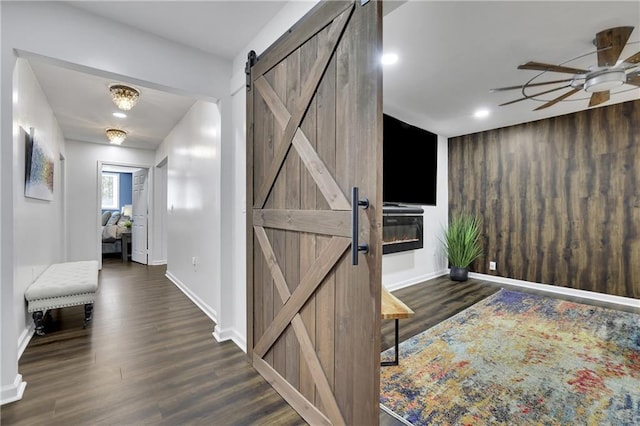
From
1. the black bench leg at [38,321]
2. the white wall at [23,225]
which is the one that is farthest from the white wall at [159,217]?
the black bench leg at [38,321]

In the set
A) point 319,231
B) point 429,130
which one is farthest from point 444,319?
point 429,130

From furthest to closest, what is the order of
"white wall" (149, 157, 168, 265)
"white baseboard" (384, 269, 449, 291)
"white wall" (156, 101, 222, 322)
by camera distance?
"white wall" (149, 157, 168, 265) < "white baseboard" (384, 269, 449, 291) < "white wall" (156, 101, 222, 322)

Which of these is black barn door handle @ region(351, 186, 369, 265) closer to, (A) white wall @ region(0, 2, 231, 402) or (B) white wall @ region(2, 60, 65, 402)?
(A) white wall @ region(0, 2, 231, 402)

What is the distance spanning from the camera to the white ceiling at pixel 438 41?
1911mm

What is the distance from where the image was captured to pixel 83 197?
529 centimetres

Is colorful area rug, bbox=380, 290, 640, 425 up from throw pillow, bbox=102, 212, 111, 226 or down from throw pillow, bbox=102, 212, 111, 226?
down

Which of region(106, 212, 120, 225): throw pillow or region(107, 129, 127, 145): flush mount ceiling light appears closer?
region(107, 129, 127, 145): flush mount ceiling light

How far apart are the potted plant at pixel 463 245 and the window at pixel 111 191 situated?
8.89m

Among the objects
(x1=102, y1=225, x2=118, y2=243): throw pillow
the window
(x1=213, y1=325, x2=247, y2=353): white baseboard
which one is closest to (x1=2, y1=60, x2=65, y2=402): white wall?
(x1=213, y1=325, x2=247, y2=353): white baseboard

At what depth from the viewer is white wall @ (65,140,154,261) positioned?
17.0 feet

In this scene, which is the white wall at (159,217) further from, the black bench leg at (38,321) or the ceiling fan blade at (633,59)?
the ceiling fan blade at (633,59)

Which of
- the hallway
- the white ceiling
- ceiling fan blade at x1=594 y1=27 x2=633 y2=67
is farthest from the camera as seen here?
ceiling fan blade at x1=594 y1=27 x2=633 y2=67

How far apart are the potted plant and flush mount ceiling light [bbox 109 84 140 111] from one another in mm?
4873

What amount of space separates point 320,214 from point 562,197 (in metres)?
4.31
